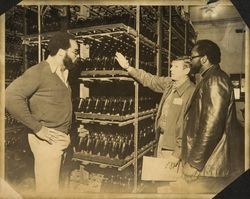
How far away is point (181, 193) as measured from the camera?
293cm

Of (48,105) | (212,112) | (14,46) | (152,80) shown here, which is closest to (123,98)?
(152,80)

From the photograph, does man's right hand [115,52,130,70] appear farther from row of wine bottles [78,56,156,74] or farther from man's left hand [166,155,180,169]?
man's left hand [166,155,180,169]

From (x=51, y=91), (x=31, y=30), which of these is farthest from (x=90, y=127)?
(x=31, y=30)

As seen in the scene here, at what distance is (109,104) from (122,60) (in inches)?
13.1

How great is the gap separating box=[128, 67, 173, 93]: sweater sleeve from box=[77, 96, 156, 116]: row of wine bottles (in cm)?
9

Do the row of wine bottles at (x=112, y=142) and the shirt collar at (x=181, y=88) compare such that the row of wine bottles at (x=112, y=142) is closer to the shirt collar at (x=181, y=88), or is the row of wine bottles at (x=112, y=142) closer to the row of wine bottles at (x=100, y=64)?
the shirt collar at (x=181, y=88)

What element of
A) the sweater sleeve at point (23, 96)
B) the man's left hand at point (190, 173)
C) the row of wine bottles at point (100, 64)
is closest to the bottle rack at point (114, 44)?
the row of wine bottles at point (100, 64)

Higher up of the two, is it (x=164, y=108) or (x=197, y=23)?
(x=197, y=23)

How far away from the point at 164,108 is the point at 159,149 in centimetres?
30

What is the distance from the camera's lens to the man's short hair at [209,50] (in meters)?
2.88

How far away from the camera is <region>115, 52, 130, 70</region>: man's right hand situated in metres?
2.84

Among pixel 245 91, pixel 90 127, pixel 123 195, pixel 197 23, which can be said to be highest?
pixel 197 23

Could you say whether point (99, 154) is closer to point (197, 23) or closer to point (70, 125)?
point (70, 125)

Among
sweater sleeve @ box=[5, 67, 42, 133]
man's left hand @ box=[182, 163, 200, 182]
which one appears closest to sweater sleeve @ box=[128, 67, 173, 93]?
man's left hand @ box=[182, 163, 200, 182]
